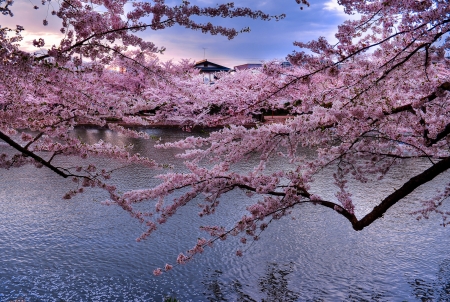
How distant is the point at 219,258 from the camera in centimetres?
644

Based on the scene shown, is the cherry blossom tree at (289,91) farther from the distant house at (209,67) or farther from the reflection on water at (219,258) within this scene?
the distant house at (209,67)

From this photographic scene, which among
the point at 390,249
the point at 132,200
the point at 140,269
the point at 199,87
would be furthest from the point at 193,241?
the point at 199,87

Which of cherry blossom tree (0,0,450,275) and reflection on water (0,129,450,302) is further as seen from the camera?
reflection on water (0,129,450,302)

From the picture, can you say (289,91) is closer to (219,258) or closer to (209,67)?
(219,258)

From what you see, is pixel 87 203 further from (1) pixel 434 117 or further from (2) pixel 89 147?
(1) pixel 434 117

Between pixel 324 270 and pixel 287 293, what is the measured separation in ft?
2.97

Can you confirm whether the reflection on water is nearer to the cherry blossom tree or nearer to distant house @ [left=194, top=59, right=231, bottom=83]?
the cherry blossom tree

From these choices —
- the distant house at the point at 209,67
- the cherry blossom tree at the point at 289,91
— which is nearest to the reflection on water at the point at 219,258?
the cherry blossom tree at the point at 289,91

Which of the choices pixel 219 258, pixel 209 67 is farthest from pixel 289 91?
pixel 209 67

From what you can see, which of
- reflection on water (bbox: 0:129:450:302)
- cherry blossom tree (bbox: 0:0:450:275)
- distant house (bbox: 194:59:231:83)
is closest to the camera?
cherry blossom tree (bbox: 0:0:450:275)

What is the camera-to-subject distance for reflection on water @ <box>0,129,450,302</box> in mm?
5438

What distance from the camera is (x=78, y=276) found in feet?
19.1

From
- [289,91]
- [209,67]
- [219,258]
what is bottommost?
[219,258]

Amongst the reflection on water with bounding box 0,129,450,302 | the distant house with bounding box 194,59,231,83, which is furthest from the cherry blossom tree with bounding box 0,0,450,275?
the distant house with bounding box 194,59,231,83
